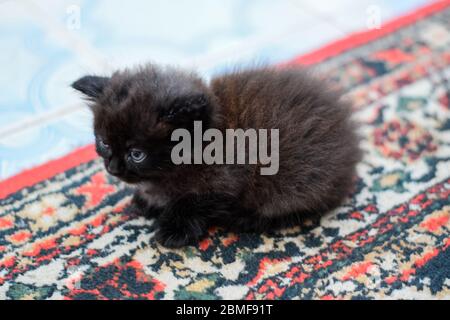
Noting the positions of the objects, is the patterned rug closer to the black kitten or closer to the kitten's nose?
the black kitten

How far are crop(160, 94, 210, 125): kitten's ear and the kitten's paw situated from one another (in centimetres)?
27

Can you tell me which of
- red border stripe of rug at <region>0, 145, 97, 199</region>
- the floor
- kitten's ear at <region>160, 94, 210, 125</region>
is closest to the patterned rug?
red border stripe of rug at <region>0, 145, 97, 199</region>

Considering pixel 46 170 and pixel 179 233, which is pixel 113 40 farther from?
pixel 179 233

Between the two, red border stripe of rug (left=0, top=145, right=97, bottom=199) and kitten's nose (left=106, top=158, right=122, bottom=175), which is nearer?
kitten's nose (left=106, top=158, right=122, bottom=175)

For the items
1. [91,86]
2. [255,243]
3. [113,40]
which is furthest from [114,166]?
[113,40]

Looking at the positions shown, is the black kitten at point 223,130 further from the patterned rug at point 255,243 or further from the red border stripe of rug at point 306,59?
the red border stripe of rug at point 306,59

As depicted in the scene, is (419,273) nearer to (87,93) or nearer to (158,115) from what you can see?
(158,115)

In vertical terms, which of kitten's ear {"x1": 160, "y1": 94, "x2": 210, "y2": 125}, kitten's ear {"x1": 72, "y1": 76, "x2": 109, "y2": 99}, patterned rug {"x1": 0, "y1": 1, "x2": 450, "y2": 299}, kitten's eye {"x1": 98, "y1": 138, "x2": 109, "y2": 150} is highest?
kitten's ear {"x1": 72, "y1": 76, "x2": 109, "y2": 99}

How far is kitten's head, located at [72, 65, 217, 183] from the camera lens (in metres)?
1.17

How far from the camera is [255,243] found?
136 centimetres

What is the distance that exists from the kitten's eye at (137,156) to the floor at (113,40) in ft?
1.64

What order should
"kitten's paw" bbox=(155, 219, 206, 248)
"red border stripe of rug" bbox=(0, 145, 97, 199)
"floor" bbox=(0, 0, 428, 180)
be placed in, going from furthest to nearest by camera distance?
"floor" bbox=(0, 0, 428, 180) < "red border stripe of rug" bbox=(0, 145, 97, 199) < "kitten's paw" bbox=(155, 219, 206, 248)
